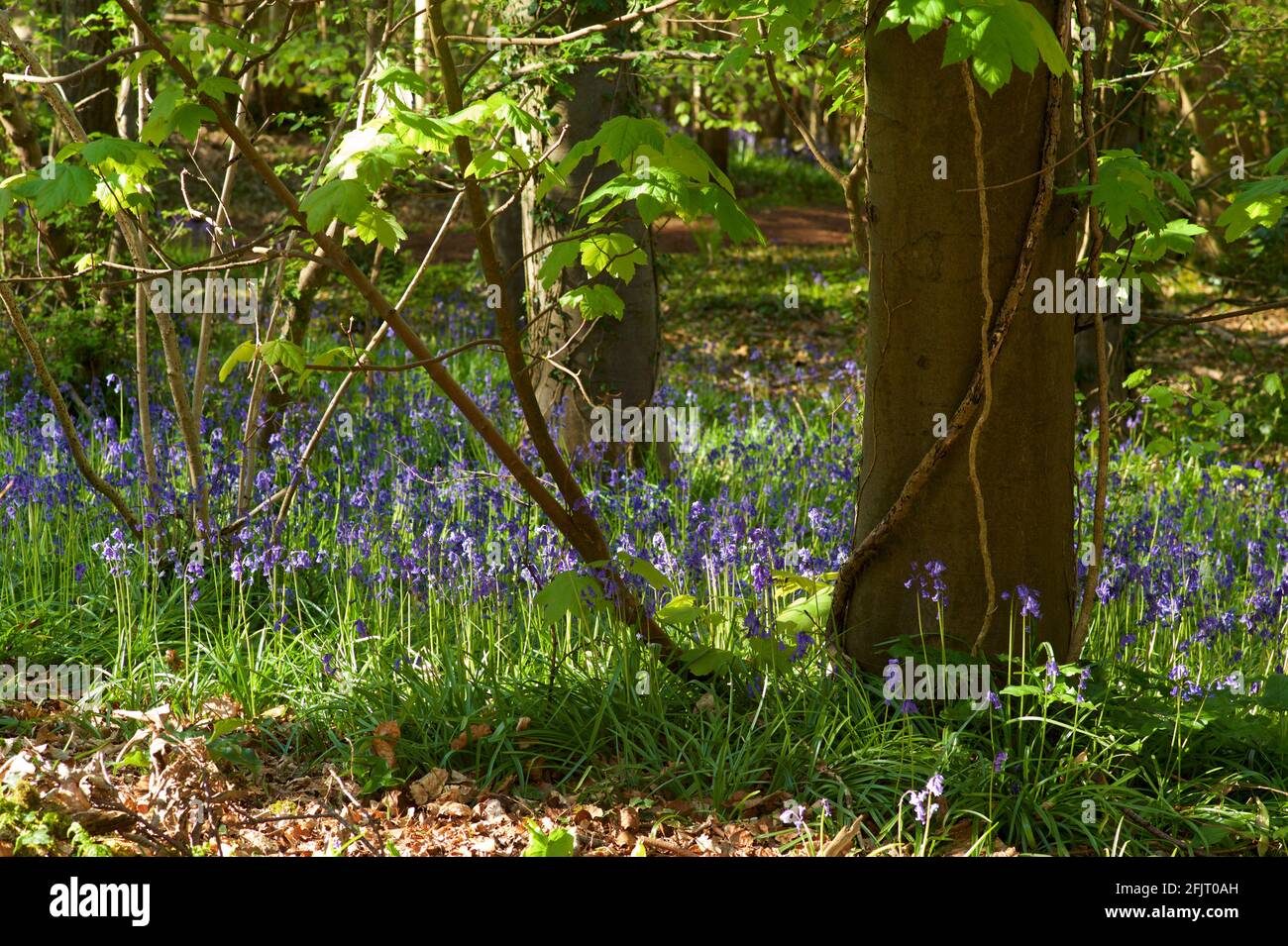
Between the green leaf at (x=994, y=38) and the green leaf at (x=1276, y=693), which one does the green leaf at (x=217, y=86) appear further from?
the green leaf at (x=1276, y=693)

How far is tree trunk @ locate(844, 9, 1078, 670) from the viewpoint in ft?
11.0

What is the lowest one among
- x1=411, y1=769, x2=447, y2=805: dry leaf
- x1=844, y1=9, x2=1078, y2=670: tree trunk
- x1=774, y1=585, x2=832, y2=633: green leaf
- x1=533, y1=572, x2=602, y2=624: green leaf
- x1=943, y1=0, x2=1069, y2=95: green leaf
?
x1=411, y1=769, x2=447, y2=805: dry leaf

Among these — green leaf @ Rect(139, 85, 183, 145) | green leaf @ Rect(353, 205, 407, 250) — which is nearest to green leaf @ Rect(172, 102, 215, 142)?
green leaf @ Rect(139, 85, 183, 145)

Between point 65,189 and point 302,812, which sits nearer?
point 65,189

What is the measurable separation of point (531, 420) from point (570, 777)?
100 cm

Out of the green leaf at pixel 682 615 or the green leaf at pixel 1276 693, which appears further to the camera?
the green leaf at pixel 682 615

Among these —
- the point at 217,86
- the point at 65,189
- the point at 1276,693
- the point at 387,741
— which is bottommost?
the point at 387,741

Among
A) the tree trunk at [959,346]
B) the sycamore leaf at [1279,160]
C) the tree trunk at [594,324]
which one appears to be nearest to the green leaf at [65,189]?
the tree trunk at [959,346]

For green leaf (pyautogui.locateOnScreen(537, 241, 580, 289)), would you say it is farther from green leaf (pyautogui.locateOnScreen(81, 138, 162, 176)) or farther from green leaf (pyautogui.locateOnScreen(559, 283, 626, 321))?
green leaf (pyautogui.locateOnScreen(81, 138, 162, 176))

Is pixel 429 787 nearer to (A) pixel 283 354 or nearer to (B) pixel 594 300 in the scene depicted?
(A) pixel 283 354

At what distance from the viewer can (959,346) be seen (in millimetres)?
3398

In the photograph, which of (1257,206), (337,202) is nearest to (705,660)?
(337,202)

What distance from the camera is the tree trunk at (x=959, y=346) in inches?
132

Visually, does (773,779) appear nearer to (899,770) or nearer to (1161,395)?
(899,770)
